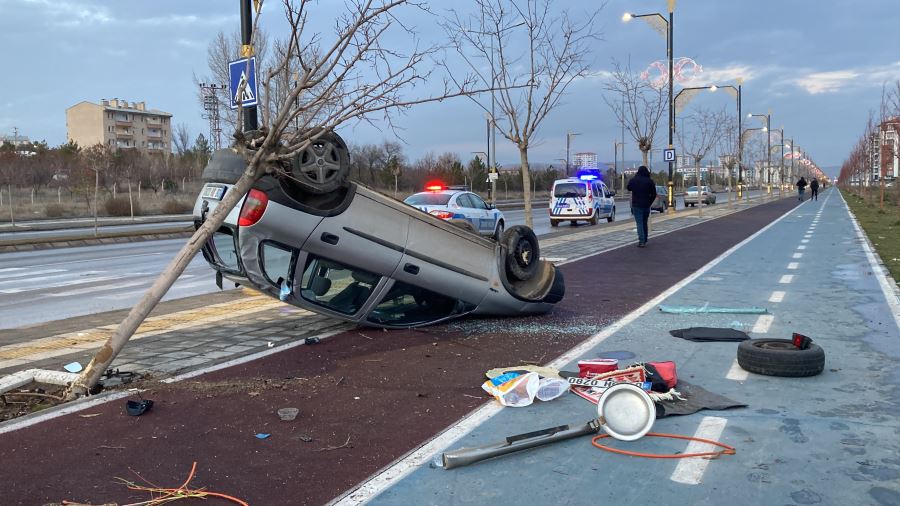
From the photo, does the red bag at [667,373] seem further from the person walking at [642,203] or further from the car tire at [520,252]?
the person walking at [642,203]

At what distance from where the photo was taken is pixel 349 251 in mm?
6676

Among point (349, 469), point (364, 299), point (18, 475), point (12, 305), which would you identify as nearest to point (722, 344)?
point (364, 299)

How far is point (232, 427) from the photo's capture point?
4.69 meters

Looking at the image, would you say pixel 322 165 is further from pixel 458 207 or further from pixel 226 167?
pixel 458 207

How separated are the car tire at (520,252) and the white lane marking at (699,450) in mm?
3666

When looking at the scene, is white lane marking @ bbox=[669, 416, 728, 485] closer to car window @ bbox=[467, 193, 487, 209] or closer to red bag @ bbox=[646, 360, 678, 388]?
red bag @ bbox=[646, 360, 678, 388]

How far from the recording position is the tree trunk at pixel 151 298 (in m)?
5.44

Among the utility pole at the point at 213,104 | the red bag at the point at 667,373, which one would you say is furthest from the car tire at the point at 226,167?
the utility pole at the point at 213,104

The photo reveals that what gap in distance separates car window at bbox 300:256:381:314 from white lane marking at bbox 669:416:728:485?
3514 mm

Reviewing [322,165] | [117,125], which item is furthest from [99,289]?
[117,125]

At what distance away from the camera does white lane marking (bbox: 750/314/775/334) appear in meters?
7.53

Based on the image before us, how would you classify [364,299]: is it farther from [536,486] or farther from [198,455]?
[536,486]

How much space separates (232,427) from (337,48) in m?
3.34

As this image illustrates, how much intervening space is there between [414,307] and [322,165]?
2.26 metres
